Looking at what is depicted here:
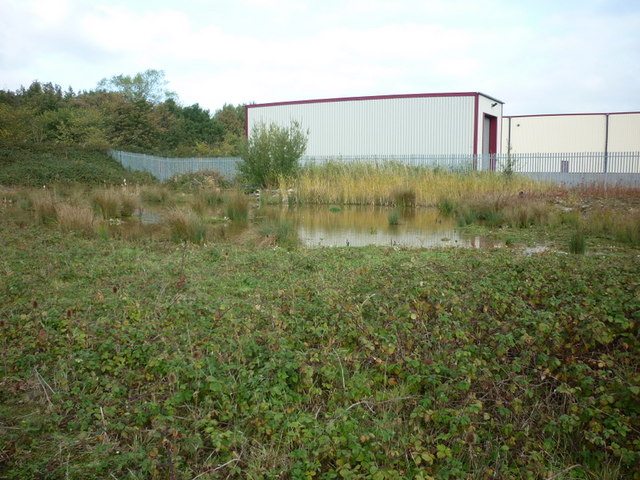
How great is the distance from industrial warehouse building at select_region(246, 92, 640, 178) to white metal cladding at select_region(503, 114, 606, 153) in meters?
1.85

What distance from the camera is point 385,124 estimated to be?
2870 cm

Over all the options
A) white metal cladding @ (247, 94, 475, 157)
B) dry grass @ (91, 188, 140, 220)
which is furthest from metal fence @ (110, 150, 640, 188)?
dry grass @ (91, 188, 140, 220)

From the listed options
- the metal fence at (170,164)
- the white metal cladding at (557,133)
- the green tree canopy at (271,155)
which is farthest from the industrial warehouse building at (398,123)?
the white metal cladding at (557,133)

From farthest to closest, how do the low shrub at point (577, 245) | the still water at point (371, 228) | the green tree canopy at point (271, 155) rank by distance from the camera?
1. the green tree canopy at point (271, 155)
2. the still water at point (371, 228)
3. the low shrub at point (577, 245)

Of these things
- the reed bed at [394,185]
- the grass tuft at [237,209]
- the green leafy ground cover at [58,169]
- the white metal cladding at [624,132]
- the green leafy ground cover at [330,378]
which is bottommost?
the green leafy ground cover at [330,378]

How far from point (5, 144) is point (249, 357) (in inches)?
1107

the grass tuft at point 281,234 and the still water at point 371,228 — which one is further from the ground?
the grass tuft at point 281,234

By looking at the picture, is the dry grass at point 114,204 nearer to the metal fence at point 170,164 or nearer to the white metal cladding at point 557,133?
the metal fence at point 170,164

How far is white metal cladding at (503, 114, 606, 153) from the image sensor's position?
35406mm

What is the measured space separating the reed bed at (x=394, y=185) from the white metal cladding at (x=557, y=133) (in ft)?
64.4

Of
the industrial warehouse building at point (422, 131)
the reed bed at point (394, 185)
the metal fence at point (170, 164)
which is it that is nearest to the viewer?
the reed bed at point (394, 185)

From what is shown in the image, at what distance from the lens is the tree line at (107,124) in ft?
109

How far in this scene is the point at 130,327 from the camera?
3930mm

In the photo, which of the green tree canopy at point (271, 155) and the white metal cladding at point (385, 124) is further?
the white metal cladding at point (385, 124)
